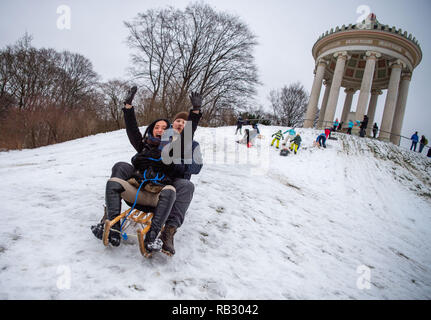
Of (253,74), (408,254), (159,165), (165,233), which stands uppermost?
(253,74)

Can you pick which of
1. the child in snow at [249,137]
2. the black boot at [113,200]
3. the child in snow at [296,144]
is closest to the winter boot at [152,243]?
the black boot at [113,200]

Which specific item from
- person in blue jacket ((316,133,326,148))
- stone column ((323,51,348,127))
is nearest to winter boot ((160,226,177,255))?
person in blue jacket ((316,133,326,148))

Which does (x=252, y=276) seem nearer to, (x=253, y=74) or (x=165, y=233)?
(x=165, y=233)

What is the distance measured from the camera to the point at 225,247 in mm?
2734

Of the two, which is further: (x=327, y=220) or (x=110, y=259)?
(x=327, y=220)

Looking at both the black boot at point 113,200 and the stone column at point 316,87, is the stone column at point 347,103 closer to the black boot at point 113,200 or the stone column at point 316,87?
the stone column at point 316,87

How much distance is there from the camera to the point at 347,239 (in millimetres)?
3961

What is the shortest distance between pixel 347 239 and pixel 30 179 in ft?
21.2

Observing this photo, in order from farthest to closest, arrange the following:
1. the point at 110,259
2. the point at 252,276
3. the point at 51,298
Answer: the point at 252,276 → the point at 110,259 → the point at 51,298

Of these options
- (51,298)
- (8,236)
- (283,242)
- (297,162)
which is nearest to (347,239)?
(283,242)

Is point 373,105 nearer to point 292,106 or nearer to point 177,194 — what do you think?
point 292,106

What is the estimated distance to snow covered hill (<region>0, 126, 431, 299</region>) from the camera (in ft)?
5.91

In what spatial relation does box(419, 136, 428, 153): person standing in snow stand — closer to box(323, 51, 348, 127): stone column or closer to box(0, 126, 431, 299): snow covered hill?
box(323, 51, 348, 127): stone column
